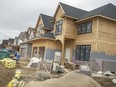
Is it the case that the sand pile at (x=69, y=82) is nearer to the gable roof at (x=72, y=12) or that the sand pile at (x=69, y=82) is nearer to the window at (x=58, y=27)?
the gable roof at (x=72, y=12)

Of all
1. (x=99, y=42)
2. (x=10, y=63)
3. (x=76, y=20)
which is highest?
(x=76, y=20)

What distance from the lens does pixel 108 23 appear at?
19.6 metres

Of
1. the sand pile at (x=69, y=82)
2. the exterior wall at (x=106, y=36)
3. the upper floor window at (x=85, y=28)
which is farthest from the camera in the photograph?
the upper floor window at (x=85, y=28)

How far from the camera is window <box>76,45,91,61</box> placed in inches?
780

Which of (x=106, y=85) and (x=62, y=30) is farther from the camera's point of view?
(x=62, y=30)

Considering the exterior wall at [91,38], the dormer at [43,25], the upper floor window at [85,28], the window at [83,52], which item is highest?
the dormer at [43,25]

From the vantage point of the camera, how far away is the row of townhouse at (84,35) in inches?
741

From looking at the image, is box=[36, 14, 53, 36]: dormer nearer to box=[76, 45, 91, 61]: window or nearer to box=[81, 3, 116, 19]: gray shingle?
box=[76, 45, 91, 61]: window

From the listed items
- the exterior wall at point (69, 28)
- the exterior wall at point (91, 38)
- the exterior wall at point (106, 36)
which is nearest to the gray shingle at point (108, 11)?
the exterior wall at point (106, 36)

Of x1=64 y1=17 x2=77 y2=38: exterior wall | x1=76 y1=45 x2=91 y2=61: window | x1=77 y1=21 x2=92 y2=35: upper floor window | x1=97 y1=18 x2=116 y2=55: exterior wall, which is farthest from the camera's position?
x1=64 y1=17 x2=77 y2=38: exterior wall

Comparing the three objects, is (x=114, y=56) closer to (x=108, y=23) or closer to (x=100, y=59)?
(x=100, y=59)

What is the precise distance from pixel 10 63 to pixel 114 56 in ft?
39.1

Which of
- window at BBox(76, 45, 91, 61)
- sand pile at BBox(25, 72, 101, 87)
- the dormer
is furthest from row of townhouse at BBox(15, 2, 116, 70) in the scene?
sand pile at BBox(25, 72, 101, 87)

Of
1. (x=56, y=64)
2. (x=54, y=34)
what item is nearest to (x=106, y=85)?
(x=56, y=64)
